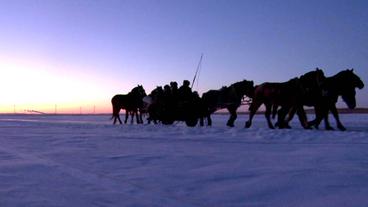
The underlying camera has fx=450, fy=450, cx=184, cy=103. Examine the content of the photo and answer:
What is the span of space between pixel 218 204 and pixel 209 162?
7.18ft

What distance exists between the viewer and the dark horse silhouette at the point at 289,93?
44.5 ft

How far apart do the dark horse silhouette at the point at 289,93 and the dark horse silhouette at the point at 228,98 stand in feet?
5.67

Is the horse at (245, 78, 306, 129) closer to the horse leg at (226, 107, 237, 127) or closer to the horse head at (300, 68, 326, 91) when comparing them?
the horse head at (300, 68, 326, 91)

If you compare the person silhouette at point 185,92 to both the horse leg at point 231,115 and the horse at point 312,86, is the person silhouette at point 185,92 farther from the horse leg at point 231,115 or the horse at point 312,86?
the horse at point 312,86

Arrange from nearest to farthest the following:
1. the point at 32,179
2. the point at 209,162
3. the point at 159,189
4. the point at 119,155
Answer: the point at 159,189
the point at 32,179
the point at 209,162
the point at 119,155

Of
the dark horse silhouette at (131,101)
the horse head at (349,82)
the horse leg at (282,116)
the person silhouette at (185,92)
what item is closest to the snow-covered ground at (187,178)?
the horse head at (349,82)

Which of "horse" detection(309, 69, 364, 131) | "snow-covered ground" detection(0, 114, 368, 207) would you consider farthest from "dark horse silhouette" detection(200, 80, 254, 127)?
"snow-covered ground" detection(0, 114, 368, 207)

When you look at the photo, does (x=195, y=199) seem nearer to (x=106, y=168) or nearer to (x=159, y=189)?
(x=159, y=189)

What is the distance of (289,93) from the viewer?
46.3 ft

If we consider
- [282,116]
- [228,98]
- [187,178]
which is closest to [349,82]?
[282,116]

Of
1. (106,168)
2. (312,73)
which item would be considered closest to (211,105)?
(312,73)

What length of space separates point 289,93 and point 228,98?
11.9ft

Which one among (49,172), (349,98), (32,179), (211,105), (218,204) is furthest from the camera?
(211,105)

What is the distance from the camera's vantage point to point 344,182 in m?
3.96
